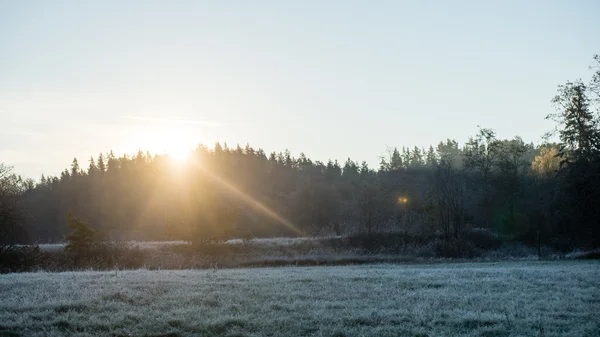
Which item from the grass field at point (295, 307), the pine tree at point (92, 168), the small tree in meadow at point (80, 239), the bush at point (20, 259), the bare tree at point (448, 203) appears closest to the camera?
the grass field at point (295, 307)

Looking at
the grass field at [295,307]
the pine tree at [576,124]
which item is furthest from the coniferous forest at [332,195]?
the grass field at [295,307]

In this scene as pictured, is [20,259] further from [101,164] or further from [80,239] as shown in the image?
[101,164]

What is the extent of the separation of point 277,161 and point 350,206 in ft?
206

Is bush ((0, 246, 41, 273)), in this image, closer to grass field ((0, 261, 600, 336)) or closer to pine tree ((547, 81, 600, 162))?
grass field ((0, 261, 600, 336))

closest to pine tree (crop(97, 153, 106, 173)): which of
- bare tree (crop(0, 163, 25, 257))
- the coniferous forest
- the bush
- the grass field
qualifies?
the coniferous forest

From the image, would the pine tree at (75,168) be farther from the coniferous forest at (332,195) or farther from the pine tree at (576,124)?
the pine tree at (576,124)

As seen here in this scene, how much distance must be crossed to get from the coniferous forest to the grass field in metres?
22.7

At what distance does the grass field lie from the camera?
918cm

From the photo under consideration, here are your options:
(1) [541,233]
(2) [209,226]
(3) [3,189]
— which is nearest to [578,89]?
(1) [541,233]

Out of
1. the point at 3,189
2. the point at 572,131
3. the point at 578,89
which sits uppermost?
the point at 578,89

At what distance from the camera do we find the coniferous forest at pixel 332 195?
40594mm

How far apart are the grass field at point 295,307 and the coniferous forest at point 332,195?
22715mm

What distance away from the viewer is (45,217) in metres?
116

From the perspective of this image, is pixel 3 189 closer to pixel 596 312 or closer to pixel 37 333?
pixel 37 333
